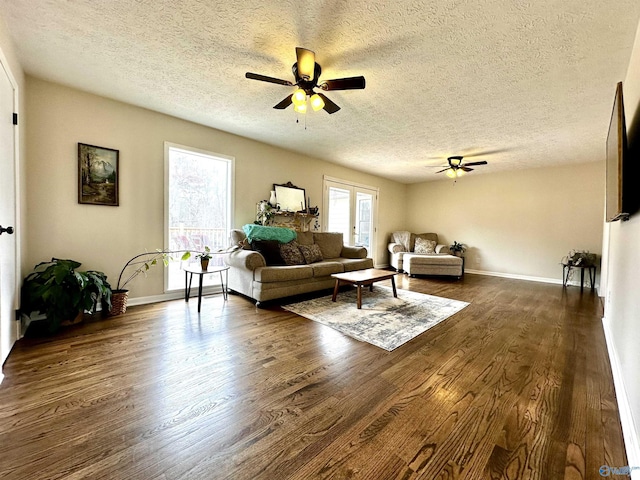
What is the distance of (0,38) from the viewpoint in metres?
1.86

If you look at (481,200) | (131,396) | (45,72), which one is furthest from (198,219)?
(481,200)

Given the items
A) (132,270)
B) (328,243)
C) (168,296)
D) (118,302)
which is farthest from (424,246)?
(118,302)

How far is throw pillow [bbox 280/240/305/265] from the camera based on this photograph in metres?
3.93

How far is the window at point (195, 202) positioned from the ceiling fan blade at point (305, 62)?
234cm

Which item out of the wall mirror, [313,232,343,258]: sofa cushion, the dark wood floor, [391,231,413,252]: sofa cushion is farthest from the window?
[391,231,413,252]: sofa cushion

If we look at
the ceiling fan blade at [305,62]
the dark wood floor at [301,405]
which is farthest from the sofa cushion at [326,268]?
the ceiling fan blade at [305,62]

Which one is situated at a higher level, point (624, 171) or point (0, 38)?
point (0, 38)

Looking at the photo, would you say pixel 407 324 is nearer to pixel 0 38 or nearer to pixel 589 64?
pixel 589 64

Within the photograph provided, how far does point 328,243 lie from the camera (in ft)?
16.3

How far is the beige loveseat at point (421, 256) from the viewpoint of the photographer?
5.62 metres

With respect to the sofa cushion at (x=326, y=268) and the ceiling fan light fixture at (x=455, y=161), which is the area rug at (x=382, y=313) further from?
the ceiling fan light fixture at (x=455, y=161)

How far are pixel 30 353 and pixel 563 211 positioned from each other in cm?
808

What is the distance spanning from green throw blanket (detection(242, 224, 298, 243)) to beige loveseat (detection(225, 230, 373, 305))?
137mm

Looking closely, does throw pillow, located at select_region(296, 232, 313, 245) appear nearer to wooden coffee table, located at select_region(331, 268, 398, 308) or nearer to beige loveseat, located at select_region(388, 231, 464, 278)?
wooden coffee table, located at select_region(331, 268, 398, 308)
